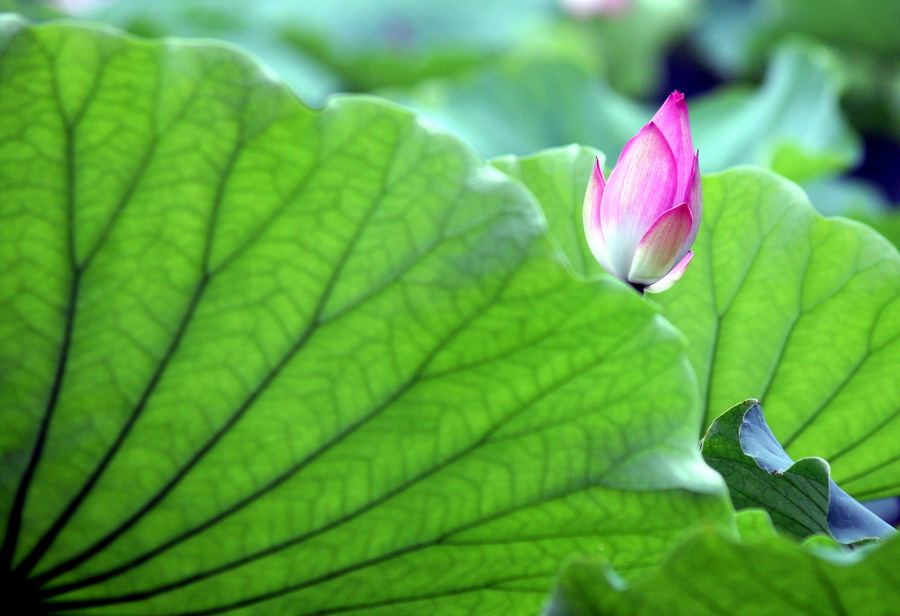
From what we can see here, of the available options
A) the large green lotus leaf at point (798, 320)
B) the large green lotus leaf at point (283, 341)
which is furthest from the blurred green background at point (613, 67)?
the large green lotus leaf at point (283, 341)

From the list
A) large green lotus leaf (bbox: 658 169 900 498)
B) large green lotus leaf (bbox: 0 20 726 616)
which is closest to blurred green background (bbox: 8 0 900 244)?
large green lotus leaf (bbox: 658 169 900 498)

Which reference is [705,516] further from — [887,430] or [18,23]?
[18,23]

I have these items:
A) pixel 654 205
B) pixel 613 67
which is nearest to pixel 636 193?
pixel 654 205

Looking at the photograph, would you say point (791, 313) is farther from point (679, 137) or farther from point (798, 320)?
point (679, 137)

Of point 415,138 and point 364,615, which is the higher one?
point 415,138

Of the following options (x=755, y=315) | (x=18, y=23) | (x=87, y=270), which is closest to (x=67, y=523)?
(x=87, y=270)

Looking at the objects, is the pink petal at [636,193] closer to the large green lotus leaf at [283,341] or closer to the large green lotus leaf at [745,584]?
the large green lotus leaf at [283,341]
